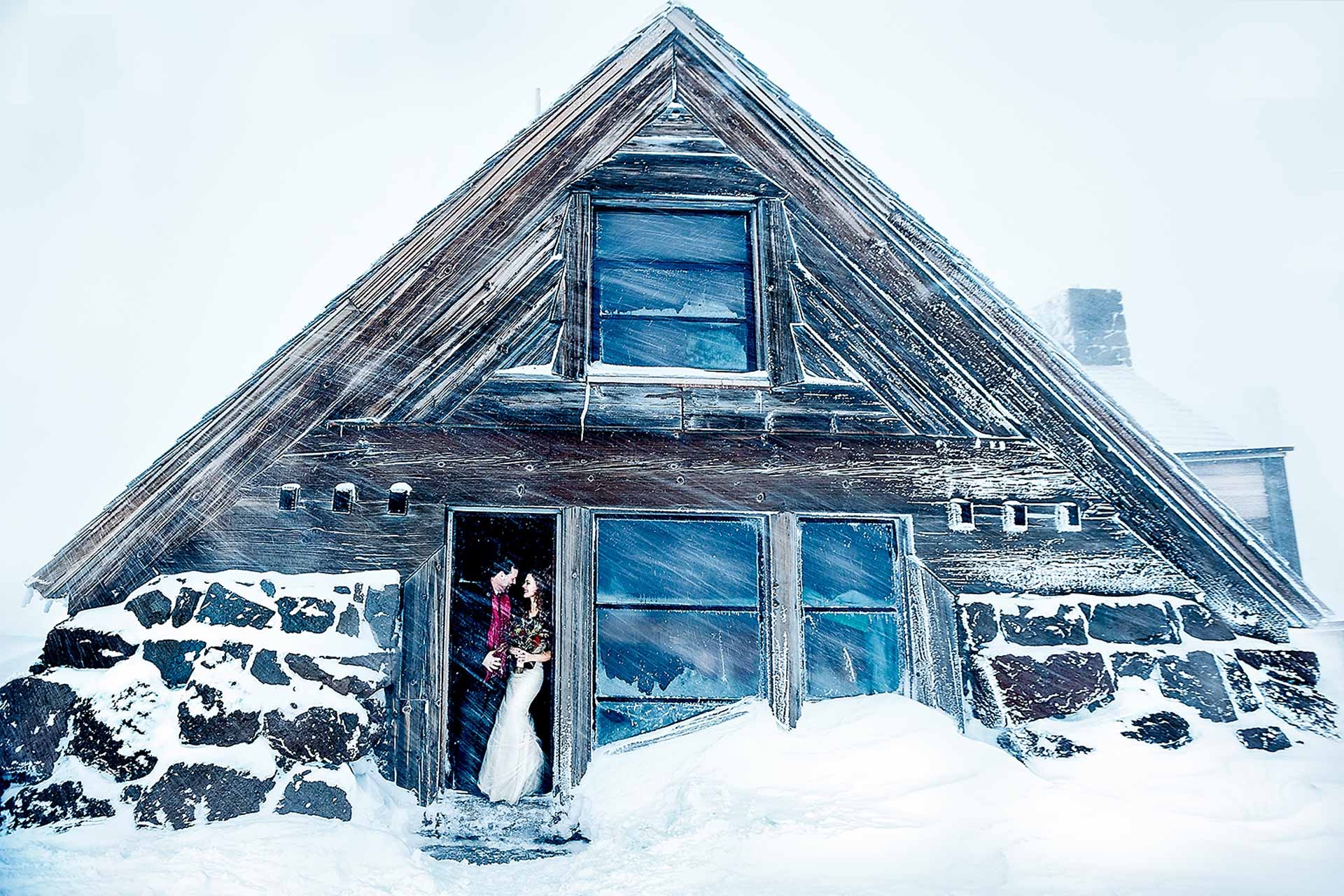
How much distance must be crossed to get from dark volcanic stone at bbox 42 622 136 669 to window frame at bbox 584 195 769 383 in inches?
133

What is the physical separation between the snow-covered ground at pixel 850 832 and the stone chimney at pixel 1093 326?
1211cm

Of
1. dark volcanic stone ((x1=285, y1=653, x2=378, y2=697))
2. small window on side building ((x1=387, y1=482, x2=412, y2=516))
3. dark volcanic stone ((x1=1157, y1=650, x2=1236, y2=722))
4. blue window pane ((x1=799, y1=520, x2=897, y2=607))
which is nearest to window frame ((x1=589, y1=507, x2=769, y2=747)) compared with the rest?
blue window pane ((x1=799, y1=520, x2=897, y2=607))

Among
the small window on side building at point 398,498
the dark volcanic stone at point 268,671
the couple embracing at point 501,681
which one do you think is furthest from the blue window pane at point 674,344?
the dark volcanic stone at point 268,671

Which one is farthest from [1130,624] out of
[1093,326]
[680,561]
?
[1093,326]

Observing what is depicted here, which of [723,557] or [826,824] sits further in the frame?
[723,557]

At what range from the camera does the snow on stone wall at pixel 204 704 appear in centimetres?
530

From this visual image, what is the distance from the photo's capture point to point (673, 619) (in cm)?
664

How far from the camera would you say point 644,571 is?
6.48m

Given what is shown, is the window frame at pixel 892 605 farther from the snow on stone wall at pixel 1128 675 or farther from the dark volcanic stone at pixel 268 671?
the dark volcanic stone at pixel 268 671

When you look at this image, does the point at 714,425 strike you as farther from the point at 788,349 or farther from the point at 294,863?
the point at 294,863

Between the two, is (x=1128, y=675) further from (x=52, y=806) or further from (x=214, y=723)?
(x=52, y=806)

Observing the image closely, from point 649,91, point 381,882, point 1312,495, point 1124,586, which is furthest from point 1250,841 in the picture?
point 1312,495

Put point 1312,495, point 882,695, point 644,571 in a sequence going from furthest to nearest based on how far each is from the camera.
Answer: point 1312,495 → point 644,571 → point 882,695

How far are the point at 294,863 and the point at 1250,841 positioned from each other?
4783 mm
